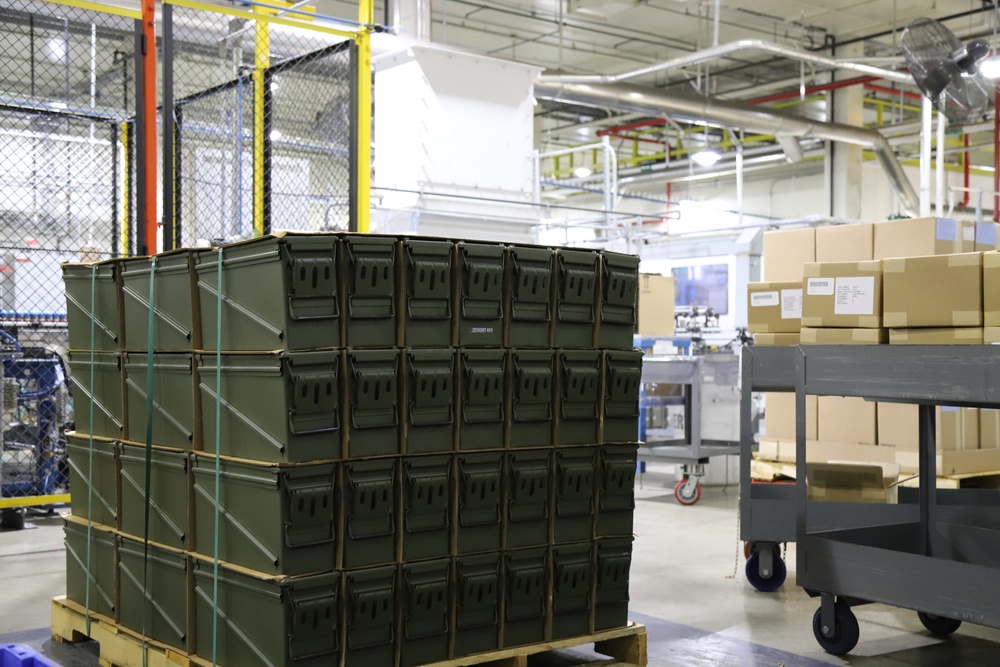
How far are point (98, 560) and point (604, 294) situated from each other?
250cm

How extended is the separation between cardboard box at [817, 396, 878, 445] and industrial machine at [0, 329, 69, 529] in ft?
17.5

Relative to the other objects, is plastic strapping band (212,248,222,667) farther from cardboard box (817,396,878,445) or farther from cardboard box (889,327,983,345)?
cardboard box (817,396,878,445)

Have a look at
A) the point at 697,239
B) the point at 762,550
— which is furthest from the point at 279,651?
the point at 697,239

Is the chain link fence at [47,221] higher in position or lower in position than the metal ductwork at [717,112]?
lower

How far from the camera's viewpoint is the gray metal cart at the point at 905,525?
3.82 metres

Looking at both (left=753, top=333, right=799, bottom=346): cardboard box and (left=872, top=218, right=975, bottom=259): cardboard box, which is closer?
(left=753, top=333, right=799, bottom=346): cardboard box

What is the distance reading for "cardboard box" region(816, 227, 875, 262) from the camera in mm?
6234

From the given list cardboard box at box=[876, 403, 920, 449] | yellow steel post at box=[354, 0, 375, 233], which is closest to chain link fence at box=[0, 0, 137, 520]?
yellow steel post at box=[354, 0, 375, 233]

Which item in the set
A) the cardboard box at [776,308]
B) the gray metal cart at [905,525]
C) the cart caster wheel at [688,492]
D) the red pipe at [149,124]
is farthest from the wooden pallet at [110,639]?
the cart caster wheel at [688,492]

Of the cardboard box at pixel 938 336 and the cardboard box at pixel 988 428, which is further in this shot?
the cardboard box at pixel 988 428

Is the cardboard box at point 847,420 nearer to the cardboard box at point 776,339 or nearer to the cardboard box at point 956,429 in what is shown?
the cardboard box at point 956,429

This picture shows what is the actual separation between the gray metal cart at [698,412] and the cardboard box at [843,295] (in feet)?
14.1

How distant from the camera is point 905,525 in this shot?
4.82m

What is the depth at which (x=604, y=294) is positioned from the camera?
4191 mm
